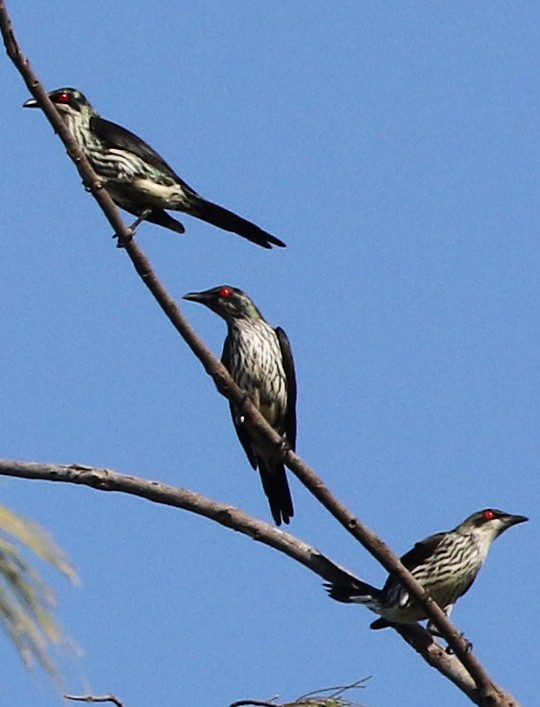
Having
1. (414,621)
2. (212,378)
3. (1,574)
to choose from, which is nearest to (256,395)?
(414,621)

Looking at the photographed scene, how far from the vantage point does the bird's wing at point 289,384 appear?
6.68 metres

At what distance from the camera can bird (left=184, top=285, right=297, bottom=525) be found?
6.51m

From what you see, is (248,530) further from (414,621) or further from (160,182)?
(160,182)

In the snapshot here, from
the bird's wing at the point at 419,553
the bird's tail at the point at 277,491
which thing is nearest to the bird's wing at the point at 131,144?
the bird's tail at the point at 277,491

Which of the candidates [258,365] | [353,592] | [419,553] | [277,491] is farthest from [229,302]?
[353,592]

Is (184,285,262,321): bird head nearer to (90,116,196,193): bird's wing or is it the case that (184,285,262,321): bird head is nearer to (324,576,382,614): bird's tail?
(90,116,196,193): bird's wing

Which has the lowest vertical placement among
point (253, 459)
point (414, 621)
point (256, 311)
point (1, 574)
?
point (1, 574)

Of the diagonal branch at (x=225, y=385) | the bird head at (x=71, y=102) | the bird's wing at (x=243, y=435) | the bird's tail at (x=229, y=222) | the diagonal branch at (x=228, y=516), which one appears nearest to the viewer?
the diagonal branch at (x=225, y=385)

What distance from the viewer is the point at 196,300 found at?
687 cm

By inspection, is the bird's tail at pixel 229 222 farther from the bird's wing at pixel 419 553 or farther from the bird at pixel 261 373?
the bird's wing at pixel 419 553

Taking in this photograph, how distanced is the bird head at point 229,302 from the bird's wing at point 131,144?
0.90m

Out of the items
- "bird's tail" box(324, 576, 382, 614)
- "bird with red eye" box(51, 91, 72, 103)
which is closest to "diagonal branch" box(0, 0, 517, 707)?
"bird's tail" box(324, 576, 382, 614)

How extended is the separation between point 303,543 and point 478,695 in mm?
748

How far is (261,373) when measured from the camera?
658cm
